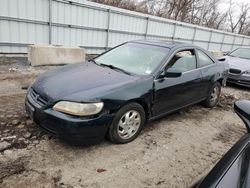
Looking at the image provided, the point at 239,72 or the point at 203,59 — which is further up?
the point at 203,59

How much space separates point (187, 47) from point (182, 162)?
2.35 m

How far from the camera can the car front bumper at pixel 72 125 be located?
3.07m

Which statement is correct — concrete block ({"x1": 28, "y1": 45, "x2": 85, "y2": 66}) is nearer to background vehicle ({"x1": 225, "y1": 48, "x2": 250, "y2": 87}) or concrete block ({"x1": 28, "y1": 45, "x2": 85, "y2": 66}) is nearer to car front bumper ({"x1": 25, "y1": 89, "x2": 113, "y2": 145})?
car front bumper ({"x1": 25, "y1": 89, "x2": 113, "y2": 145})

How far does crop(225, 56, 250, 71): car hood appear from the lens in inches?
321

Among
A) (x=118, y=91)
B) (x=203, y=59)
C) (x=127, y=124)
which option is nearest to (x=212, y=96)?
(x=203, y=59)

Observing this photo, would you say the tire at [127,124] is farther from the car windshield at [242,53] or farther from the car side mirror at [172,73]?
the car windshield at [242,53]

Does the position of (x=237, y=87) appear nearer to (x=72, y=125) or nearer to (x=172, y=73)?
(x=172, y=73)

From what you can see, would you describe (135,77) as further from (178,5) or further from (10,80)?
(178,5)

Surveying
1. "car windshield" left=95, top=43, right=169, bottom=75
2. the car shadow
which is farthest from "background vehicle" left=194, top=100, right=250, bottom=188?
the car shadow

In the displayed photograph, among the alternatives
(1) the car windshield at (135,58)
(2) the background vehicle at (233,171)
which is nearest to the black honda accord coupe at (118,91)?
(1) the car windshield at (135,58)

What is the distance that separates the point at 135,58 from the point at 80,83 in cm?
127

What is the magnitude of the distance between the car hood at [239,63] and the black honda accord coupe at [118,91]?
12.0 ft

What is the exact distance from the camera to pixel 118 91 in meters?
3.40

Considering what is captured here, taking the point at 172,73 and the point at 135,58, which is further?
the point at 135,58
